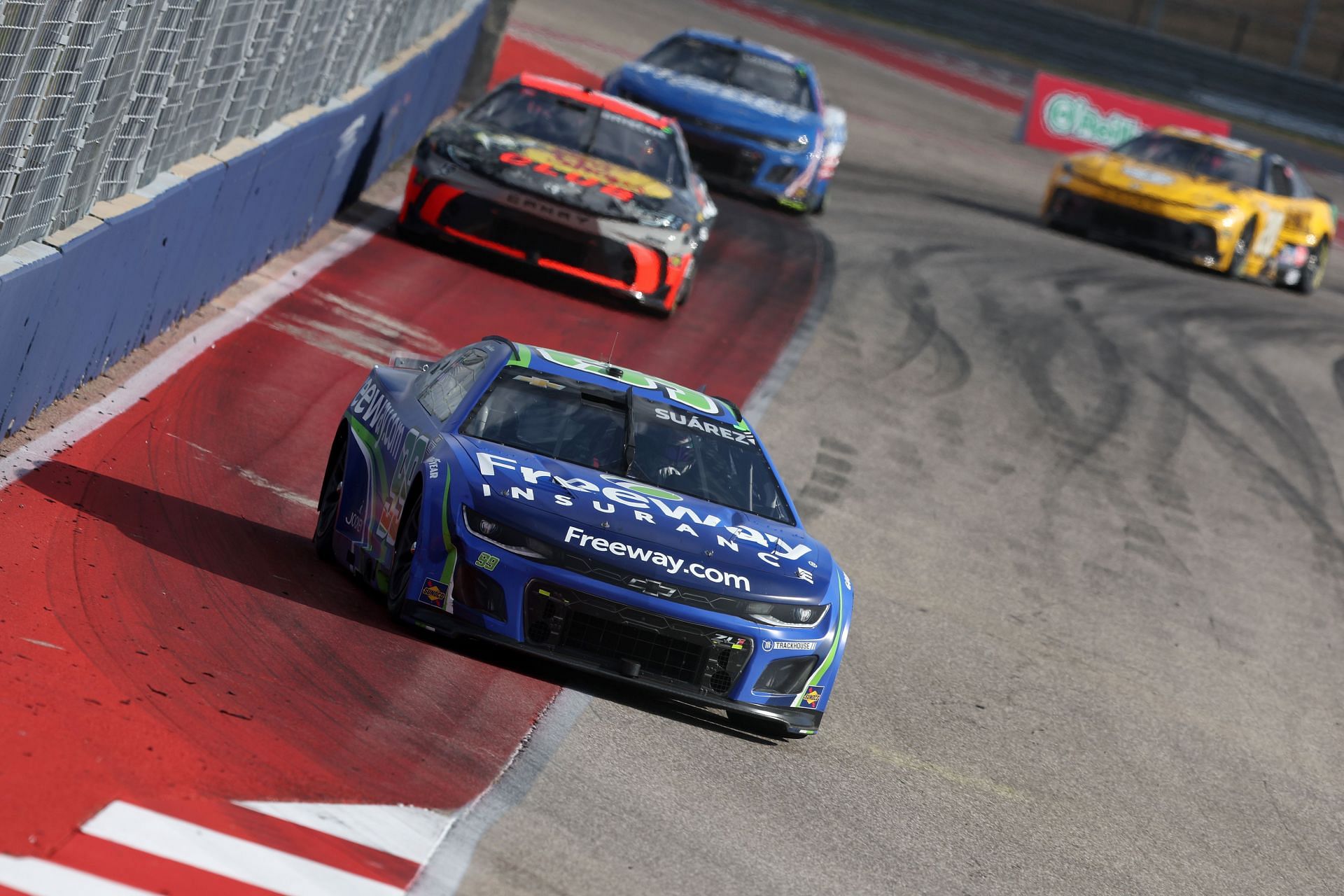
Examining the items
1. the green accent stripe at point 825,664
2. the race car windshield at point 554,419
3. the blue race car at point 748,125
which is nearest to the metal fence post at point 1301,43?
the blue race car at point 748,125

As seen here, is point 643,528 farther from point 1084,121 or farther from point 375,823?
point 1084,121

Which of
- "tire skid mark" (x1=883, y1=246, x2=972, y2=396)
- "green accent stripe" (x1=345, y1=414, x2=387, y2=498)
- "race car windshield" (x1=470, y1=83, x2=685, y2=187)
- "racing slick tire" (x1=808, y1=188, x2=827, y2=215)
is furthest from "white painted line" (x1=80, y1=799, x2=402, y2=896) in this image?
"racing slick tire" (x1=808, y1=188, x2=827, y2=215)

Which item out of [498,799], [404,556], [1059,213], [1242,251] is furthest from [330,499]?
[1242,251]

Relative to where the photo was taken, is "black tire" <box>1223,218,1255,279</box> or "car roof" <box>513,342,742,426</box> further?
"black tire" <box>1223,218,1255,279</box>

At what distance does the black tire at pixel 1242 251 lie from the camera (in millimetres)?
22688

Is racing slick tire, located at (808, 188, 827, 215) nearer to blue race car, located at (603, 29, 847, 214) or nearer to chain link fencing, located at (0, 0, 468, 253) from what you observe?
blue race car, located at (603, 29, 847, 214)

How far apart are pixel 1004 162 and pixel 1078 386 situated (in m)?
14.4

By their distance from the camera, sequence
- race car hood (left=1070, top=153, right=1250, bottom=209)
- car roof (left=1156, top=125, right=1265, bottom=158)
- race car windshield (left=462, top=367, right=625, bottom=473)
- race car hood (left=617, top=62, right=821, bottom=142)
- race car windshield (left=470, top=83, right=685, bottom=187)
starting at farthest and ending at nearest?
car roof (left=1156, top=125, right=1265, bottom=158), race car hood (left=1070, top=153, right=1250, bottom=209), race car hood (left=617, top=62, right=821, bottom=142), race car windshield (left=470, top=83, right=685, bottom=187), race car windshield (left=462, top=367, right=625, bottom=473)

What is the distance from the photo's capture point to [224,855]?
17.3 ft

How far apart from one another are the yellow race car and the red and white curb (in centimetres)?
1782

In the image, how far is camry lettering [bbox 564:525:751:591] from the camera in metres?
7.30

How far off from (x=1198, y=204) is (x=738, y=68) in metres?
5.38

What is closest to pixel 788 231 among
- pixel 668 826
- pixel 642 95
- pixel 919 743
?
pixel 642 95

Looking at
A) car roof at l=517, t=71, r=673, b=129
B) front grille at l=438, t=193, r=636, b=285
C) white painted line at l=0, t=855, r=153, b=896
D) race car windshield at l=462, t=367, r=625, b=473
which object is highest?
car roof at l=517, t=71, r=673, b=129
